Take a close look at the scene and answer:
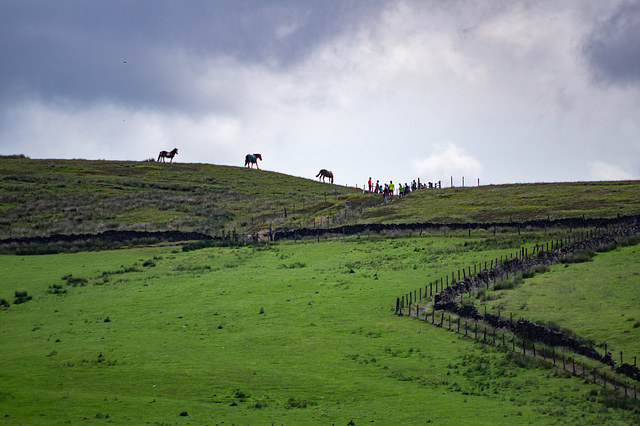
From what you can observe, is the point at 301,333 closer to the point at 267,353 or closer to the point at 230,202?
the point at 267,353

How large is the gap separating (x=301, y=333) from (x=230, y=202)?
232 ft

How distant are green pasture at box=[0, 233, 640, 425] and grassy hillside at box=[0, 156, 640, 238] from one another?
22.5m

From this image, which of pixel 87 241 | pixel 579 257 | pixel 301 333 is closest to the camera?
pixel 301 333

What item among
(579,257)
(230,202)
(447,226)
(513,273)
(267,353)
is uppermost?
(230,202)

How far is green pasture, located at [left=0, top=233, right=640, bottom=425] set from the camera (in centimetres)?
2584

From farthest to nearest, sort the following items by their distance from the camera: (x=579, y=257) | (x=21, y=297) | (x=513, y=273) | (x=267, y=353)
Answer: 1. (x=21, y=297)
2. (x=579, y=257)
3. (x=513, y=273)
4. (x=267, y=353)

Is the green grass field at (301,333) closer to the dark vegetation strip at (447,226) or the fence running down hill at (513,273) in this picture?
the fence running down hill at (513,273)

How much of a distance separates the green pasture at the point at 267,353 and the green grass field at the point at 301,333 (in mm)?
125

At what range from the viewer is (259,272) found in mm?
56094

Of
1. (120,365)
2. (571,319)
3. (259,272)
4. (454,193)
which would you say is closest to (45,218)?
(259,272)

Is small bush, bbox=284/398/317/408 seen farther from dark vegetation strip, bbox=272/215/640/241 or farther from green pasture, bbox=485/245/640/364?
dark vegetation strip, bbox=272/215/640/241

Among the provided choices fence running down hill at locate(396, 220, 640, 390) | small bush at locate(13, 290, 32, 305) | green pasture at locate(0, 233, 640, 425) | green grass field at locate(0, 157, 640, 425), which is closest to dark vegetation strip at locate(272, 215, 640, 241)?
fence running down hill at locate(396, 220, 640, 390)

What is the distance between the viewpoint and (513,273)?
155ft

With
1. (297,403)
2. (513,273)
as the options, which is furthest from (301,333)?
(513,273)
